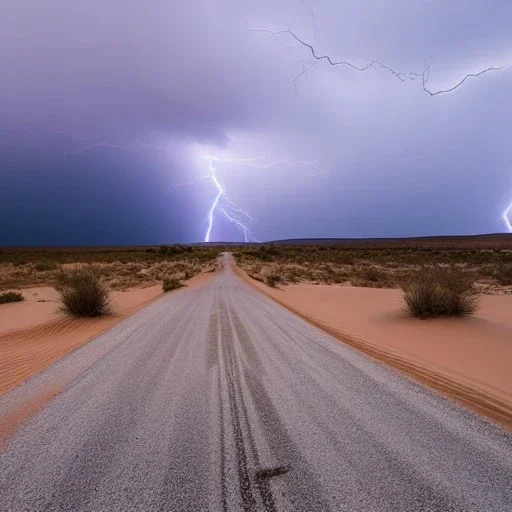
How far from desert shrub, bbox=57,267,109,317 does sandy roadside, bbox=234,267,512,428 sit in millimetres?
6625

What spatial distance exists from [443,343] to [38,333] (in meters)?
10.5

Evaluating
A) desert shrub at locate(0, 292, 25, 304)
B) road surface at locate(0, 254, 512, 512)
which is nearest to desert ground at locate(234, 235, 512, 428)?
road surface at locate(0, 254, 512, 512)

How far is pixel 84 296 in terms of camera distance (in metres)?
11.2

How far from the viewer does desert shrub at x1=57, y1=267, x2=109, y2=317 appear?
1120 centimetres

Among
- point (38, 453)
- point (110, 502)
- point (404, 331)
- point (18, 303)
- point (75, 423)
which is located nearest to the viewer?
point (110, 502)

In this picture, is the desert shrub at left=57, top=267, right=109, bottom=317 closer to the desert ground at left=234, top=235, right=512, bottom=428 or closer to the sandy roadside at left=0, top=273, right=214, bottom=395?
the sandy roadside at left=0, top=273, right=214, bottom=395

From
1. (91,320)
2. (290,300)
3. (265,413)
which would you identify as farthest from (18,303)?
(265,413)

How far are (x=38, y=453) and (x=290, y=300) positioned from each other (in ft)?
38.9

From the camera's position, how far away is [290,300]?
1442 centimetres

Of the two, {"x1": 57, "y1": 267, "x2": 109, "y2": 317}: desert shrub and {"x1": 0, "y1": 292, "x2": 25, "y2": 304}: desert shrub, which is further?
{"x1": 0, "y1": 292, "x2": 25, "y2": 304}: desert shrub

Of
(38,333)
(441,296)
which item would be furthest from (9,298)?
(441,296)

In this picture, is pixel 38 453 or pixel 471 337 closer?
pixel 38 453

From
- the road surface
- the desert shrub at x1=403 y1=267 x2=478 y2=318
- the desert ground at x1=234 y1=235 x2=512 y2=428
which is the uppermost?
the desert shrub at x1=403 y1=267 x2=478 y2=318

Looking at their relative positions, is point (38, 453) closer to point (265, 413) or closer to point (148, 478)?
point (148, 478)
